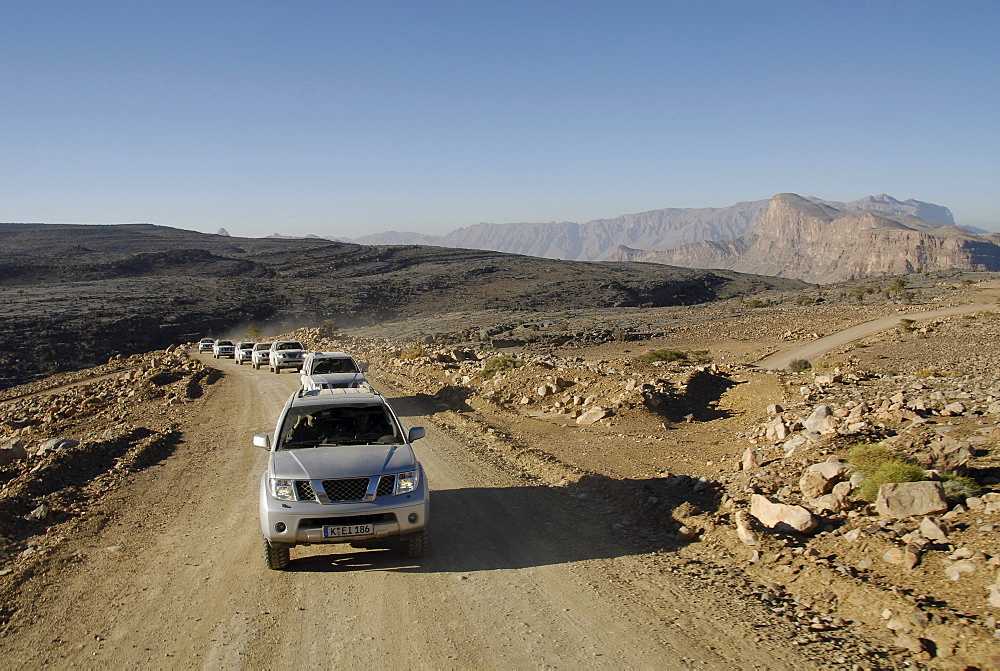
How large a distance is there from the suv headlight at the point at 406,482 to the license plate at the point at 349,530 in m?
0.45

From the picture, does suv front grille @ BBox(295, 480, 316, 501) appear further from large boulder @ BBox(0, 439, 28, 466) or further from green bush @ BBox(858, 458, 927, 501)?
large boulder @ BBox(0, 439, 28, 466)

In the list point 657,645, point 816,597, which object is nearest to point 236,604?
point 657,645

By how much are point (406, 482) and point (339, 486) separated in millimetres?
645

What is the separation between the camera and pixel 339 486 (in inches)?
244

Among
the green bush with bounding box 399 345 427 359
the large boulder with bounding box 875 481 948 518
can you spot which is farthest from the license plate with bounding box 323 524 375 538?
the green bush with bounding box 399 345 427 359

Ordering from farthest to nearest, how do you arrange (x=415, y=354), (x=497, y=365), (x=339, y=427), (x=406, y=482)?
1. (x=415, y=354)
2. (x=497, y=365)
3. (x=339, y=427)
4. (x=406, y=482)

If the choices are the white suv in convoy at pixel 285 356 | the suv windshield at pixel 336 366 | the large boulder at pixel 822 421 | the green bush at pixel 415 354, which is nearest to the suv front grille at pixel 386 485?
the large boulder at pixel 822 421

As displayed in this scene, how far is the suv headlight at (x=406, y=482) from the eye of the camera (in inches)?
252

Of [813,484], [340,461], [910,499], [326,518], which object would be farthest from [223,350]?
[910,499]

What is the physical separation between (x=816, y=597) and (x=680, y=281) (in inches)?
3988

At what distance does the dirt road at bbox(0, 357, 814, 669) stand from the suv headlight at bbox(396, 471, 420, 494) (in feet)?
2.51

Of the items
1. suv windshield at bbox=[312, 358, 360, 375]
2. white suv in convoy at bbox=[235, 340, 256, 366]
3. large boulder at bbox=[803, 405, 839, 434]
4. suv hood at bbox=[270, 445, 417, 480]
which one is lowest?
white suv in convoy at bbox=[235, 340, 256, 366]

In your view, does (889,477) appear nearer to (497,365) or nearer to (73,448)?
(73,448)

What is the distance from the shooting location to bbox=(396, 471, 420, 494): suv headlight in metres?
6.39
